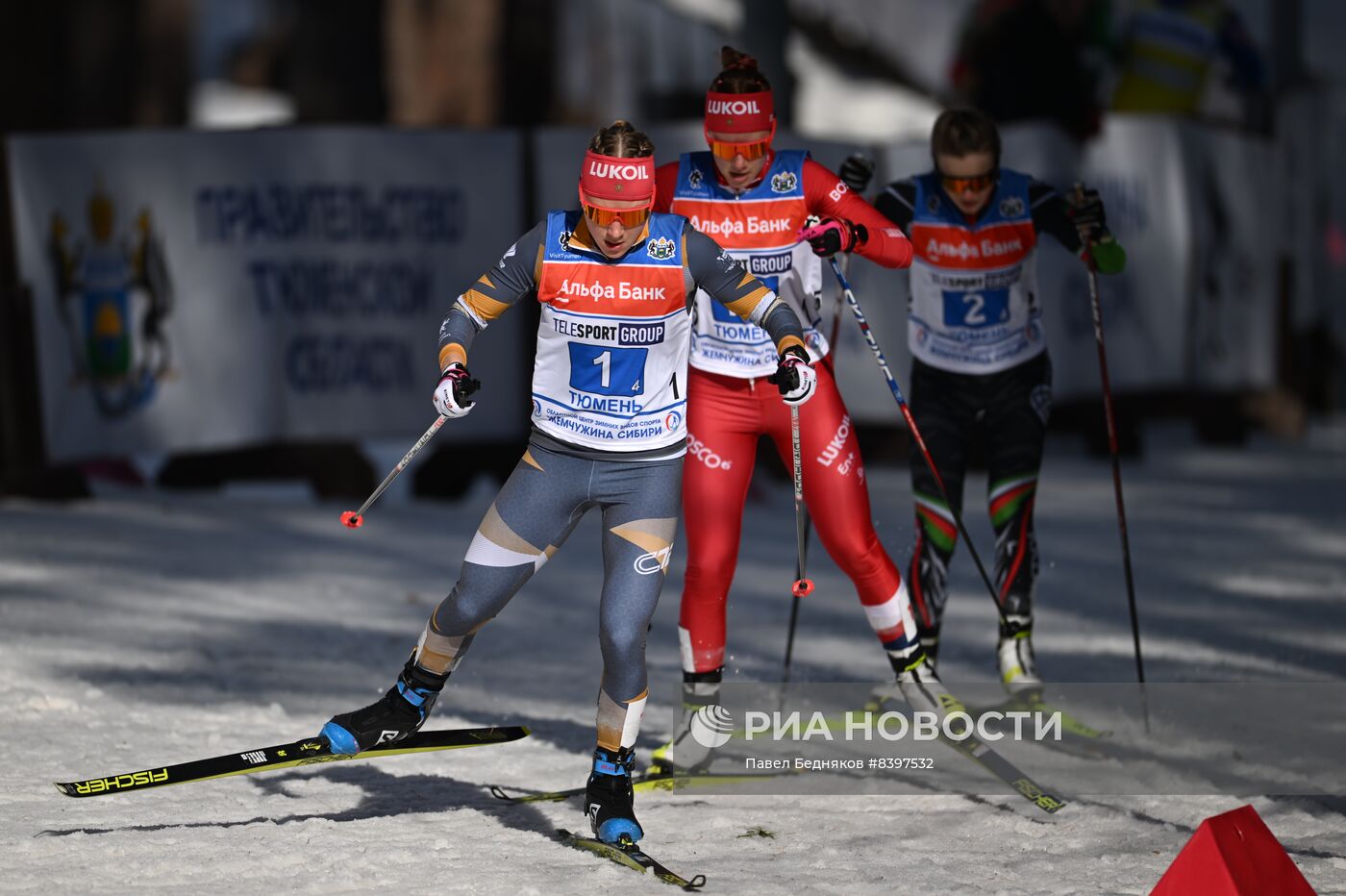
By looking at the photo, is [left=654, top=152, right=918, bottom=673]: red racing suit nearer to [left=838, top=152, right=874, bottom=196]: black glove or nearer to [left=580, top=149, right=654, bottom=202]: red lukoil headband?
[left=838, top=152, right=874, bottom=196]: black glove

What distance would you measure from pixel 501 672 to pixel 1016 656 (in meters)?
2.24

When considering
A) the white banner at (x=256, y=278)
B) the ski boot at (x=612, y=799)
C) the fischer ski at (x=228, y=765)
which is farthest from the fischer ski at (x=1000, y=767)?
the white banner at (x=256, y=278)

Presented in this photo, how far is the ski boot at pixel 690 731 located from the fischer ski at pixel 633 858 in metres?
0.96

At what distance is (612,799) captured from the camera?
559 cm

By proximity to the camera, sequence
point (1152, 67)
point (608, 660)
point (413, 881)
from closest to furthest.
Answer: point (413, 881) → point (608, 660) → point (1152, 67)

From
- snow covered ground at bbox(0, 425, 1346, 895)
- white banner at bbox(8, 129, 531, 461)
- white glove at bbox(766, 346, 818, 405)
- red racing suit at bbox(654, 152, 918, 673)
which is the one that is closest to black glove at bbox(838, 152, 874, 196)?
red racing suit at bbox(654, 152, 918, 673)

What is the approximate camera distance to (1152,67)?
15555 millimetres

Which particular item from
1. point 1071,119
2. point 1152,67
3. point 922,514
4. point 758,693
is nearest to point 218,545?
point 758,693

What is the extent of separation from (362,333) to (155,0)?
50.5 ft

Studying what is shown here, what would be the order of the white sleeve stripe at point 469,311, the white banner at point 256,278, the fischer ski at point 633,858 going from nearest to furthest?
the fischer ski at point 633,858, the white sleeve stripe at point 469,311, the white banner at point 256,278


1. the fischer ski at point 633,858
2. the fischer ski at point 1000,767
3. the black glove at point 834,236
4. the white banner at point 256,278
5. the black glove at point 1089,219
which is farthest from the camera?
the white banner at point 256,278

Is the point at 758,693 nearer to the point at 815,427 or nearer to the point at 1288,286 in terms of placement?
the point at 815,427

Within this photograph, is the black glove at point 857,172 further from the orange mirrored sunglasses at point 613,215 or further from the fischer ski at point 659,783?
the fischer ski at point 659,783

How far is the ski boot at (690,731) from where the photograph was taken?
662 centimetres
